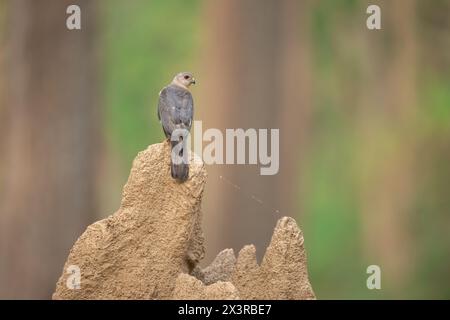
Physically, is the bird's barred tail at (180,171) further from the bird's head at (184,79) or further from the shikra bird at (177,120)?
the bird's head at (184,79)

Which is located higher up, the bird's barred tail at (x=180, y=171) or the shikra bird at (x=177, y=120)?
the shikra bird at (x=177, y=120)

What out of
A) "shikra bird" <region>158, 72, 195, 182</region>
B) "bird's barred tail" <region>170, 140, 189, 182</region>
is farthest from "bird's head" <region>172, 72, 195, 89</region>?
"bird's barred tail" <region>170, 140, 189, 182</region>

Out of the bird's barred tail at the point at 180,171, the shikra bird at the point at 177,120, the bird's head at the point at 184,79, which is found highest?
the bird's head at the point at 184,79

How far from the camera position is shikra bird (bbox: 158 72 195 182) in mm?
6195

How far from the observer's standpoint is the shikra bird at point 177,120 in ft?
20.3

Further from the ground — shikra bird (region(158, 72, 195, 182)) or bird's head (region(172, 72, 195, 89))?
bird's head (region(172, 72, 195, 89))

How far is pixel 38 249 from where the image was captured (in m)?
10.5

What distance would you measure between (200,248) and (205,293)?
81cm

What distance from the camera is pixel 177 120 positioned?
6.50 meters

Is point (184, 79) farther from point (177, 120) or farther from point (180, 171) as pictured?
point (180, 171)

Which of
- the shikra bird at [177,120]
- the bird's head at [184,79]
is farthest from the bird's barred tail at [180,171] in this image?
the bird's head at [184,79]

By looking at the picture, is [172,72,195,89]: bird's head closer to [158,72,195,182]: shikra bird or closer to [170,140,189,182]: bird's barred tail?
[158,72,195,182]: shikra bird

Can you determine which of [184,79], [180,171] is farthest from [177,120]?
[184,79]

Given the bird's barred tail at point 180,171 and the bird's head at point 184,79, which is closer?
the bird's barred tail at point 180,171
